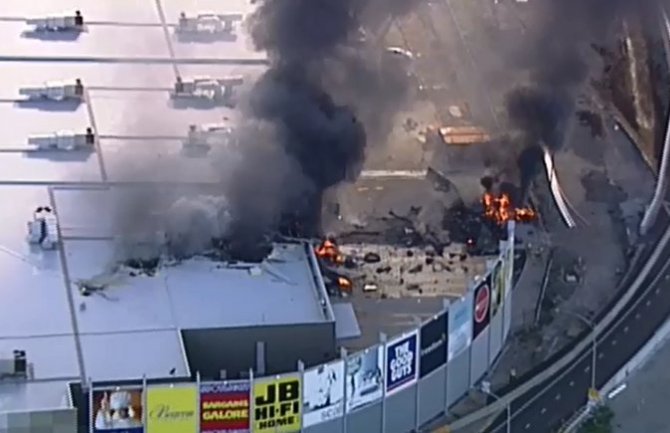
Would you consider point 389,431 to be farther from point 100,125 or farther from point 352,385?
point 100,125

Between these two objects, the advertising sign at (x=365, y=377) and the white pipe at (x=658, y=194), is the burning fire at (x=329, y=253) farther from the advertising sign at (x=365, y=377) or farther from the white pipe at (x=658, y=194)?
the white pipe at (x=658, y=194)

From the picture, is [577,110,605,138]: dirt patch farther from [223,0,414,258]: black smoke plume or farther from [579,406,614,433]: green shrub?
[579,406,614,433]: green shrub

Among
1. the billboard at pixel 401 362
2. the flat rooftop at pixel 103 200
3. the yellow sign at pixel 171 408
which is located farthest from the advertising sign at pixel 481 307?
the yellow sign at pixel 171 408

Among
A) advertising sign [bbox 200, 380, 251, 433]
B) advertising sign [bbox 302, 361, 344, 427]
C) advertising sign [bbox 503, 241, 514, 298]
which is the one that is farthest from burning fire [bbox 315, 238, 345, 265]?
advertising sign [bbox 200, 380, 251, 433]

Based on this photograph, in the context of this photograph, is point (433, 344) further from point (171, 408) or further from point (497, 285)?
point (171, 408)

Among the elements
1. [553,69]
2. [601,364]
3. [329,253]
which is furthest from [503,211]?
[601,364]

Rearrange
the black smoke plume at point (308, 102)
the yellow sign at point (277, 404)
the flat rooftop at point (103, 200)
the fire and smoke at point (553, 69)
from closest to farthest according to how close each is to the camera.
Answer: the yellow sign at point (277, 404)
the flat rooftop at point (103, 200)
the black smoke plume at point (308, 102)
the fire and smoke at point (553, 69)
